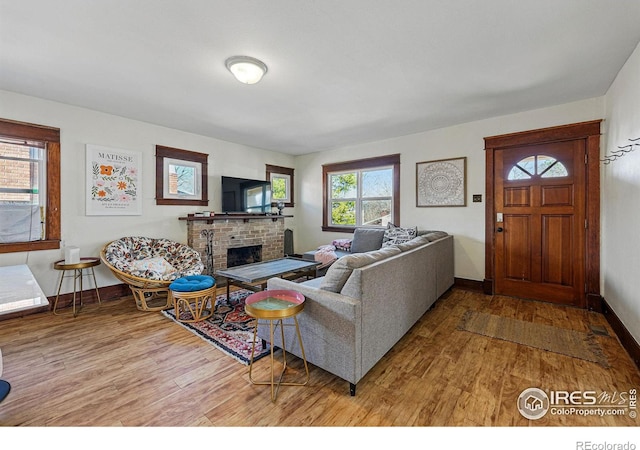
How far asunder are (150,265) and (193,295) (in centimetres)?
99

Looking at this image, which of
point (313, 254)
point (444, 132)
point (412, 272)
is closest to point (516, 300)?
point (412, 272)

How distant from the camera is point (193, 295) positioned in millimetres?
2834

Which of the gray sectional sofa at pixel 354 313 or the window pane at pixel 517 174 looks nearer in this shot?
the gray sectional sofa at pixel 354 313

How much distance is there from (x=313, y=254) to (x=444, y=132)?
9.22 feet

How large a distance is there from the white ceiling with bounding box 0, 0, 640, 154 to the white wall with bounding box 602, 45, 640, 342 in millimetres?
259

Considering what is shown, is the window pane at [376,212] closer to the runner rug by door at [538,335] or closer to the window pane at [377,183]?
the window pane at [377,183]

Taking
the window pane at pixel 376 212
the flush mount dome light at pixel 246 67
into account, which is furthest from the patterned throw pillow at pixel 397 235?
the flush mount dome light at pixel 246 67

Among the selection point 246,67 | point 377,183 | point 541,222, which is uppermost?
point 246,67

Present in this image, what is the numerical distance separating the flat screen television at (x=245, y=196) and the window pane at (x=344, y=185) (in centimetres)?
131

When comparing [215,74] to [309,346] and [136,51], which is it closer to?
[136,51]

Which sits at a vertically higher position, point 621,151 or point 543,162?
point 543,162

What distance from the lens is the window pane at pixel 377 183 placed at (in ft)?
16.0

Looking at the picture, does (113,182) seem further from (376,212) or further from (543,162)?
(543,162)

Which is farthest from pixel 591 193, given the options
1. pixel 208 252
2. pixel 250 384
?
pixel 208 252
